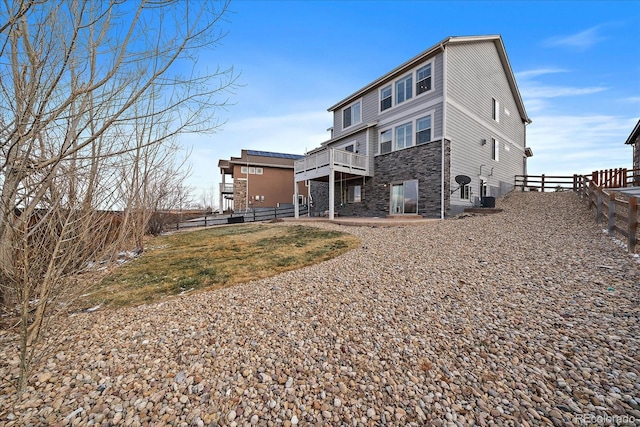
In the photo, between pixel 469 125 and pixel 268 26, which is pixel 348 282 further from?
pixel 469 125

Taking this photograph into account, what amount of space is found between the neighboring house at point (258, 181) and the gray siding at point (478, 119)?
51.8 ft

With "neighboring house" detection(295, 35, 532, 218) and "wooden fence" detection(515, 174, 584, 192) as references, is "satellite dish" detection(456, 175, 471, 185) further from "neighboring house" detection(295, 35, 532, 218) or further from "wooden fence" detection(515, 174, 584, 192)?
"wooden fence" detection(515, 174, 584, 192)

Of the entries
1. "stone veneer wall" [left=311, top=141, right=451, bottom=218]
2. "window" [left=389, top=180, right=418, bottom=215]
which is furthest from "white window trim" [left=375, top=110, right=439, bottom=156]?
"window" [left=389, top=180, right=418, bottom=215]

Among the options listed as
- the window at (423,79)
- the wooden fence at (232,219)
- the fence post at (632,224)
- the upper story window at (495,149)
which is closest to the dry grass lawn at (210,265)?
the fence post at (632,224)

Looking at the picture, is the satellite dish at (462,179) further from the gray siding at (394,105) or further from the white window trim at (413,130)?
the gray siding at (394,105)

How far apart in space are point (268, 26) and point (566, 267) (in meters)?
6.61

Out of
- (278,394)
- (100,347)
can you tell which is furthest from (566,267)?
(100,347)

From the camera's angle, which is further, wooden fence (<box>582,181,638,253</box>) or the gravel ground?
wooden fence (<box>582,181,638,253</box>)

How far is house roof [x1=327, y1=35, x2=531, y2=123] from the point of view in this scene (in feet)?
35.9

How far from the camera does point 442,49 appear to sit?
10789 mm

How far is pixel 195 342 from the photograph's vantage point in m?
2.76

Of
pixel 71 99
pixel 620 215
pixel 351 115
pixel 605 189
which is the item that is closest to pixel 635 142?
pixel 605 189

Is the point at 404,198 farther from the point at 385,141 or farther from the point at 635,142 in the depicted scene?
the point at 635,142

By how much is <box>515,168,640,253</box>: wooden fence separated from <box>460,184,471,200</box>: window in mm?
4136
